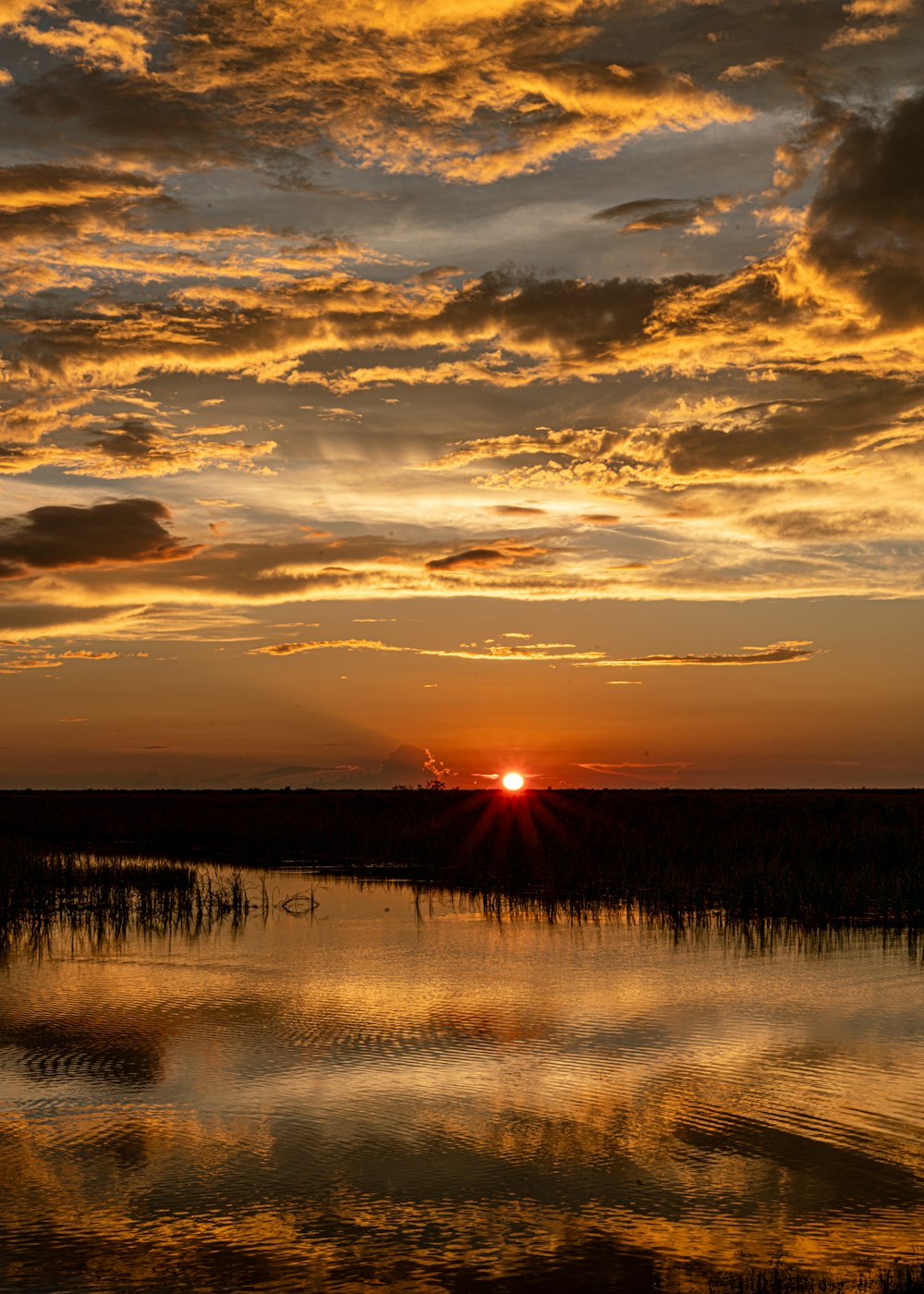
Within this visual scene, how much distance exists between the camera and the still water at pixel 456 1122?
7762 mm

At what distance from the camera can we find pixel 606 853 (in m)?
30.5

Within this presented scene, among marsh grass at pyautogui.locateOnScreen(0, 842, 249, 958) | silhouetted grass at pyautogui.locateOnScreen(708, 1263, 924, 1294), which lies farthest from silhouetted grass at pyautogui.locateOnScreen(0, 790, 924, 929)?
silhouetted grass at pyautogui.locateOnScreen(708, 1263, 924, 1294)

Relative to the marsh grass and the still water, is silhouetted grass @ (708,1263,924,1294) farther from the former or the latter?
the marsh grass

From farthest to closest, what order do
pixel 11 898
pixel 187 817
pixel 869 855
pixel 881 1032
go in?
pixel 187 817, pixel 869 855, pixel 11 898, pixel 881 1032

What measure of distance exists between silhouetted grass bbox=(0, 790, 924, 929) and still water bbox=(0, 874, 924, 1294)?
5.34 meters

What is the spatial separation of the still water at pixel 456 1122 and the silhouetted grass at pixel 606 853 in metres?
5.34

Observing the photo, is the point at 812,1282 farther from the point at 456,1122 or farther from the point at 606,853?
the point at 606,853

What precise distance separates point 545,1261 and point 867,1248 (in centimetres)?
200

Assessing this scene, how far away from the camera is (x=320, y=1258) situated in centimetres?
765

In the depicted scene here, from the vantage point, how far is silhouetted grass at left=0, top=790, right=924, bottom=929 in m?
23.0

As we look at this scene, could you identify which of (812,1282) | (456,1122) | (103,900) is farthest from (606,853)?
(812,1282)

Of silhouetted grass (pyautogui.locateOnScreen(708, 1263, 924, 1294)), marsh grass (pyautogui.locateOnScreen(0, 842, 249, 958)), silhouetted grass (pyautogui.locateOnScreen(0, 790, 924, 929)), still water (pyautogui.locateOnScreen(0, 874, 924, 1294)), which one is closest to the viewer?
silhouetted grass (pyautogui.locateOnScreen(708, 1263, 924, 1294))

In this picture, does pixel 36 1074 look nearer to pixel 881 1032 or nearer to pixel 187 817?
pixel 881 1032

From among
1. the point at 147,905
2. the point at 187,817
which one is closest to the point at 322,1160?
the point at 147,905
